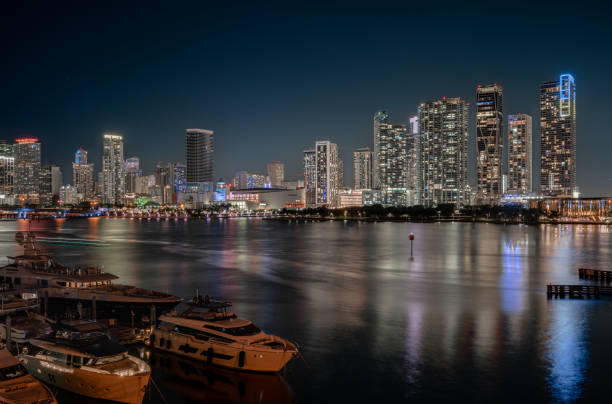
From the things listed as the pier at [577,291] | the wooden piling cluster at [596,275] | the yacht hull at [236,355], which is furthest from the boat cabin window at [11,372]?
the wooden piling cluster at [596,275]

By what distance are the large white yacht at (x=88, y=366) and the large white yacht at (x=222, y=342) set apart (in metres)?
3.35

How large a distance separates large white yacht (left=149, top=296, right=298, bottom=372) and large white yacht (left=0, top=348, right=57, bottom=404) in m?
6.40

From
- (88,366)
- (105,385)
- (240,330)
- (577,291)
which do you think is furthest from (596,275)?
(88,366)

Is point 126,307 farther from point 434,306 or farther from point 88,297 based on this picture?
point 434,306

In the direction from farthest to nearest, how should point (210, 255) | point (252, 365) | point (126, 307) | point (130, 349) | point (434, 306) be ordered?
1. point (210, 255)
2. point (434, 306)
3. point (126, 307)
4. point (130, 349)
5. point (252, 365)

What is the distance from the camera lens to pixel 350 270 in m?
51.8

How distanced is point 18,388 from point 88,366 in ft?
7.74

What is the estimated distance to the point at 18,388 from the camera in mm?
14078

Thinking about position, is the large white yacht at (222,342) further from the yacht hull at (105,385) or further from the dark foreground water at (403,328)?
the yacht hull at (105,385)

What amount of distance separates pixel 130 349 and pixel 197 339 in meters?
3.78

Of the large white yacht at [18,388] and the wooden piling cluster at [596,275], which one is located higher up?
the large white yacht at [18,388]

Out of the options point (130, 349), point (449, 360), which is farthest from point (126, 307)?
point (449, 360)

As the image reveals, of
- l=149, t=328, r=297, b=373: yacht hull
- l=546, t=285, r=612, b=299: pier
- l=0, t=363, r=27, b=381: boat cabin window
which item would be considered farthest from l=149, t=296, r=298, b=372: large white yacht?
l=546, t=285, r=612, b=299: pier

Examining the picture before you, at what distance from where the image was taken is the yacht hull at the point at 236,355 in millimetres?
18781
